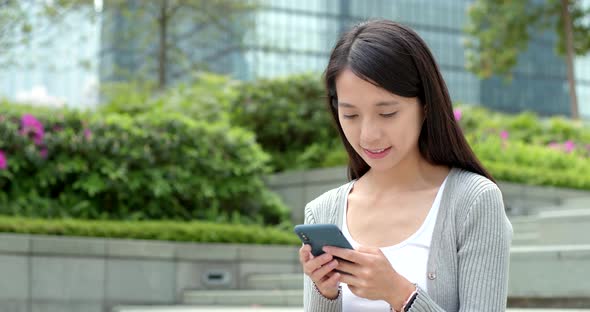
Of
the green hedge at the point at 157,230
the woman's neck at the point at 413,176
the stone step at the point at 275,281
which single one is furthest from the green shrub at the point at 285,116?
the woman's neck at the point at 413,176

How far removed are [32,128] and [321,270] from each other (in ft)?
22.3

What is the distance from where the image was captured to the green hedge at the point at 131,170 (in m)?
8.15

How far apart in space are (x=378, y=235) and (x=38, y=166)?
21.7 feet

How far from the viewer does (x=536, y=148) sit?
11.7 meters

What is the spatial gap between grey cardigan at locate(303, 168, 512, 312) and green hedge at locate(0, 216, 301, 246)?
19.1ft

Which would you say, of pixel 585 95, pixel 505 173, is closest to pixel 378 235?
pixel 505 173

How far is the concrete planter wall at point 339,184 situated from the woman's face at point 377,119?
731cm

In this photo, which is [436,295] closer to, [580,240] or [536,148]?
[580,240]

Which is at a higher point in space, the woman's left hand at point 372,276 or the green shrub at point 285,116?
the woman's left hand at point 372,276

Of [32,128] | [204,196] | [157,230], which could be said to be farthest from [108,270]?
[204,196]

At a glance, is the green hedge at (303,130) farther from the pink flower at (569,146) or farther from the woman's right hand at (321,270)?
the woman's right hand at (321,270)

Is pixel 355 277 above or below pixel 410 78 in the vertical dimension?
below

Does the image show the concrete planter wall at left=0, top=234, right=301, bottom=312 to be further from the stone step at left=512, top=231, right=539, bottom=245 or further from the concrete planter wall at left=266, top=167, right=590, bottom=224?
the stone step at left=512, top=231, right=539, bottom=245

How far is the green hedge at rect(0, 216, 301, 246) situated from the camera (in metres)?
7.43
